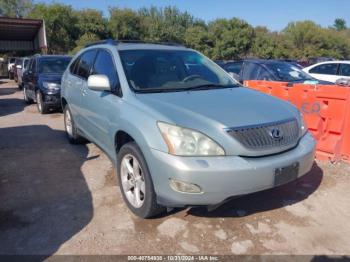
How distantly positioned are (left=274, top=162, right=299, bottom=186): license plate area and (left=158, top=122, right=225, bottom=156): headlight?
1.89 ft

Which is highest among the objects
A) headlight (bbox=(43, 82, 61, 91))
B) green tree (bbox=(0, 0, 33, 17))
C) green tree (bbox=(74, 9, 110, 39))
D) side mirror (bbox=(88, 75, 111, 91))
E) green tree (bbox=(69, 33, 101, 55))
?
green tree (bbox=(0, 0, 33, 17))

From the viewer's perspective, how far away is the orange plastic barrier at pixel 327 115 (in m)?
5.22

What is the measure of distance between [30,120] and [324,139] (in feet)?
23.4

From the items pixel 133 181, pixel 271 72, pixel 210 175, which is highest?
pixel 271 72

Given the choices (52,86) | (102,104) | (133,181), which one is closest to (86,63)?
(102,104)

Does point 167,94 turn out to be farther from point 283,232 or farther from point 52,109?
point 52,109

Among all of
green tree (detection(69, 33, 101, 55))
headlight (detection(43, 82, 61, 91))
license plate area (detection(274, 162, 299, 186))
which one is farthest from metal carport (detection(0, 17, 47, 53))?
license plate area (detection(274, 162, 299, 186))

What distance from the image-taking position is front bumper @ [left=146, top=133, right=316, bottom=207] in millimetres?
2967

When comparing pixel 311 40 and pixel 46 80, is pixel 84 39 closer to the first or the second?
pixel 46 80

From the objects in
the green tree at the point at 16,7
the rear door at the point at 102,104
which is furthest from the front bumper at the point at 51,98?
the green tree at the point at 16,7

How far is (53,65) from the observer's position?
10578 mm

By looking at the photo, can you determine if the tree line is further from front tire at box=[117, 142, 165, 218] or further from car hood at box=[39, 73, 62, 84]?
front tire at box=[117, 142, 165, 218]

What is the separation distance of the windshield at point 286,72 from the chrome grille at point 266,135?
17.4ft

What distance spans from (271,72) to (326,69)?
4.95 meters
